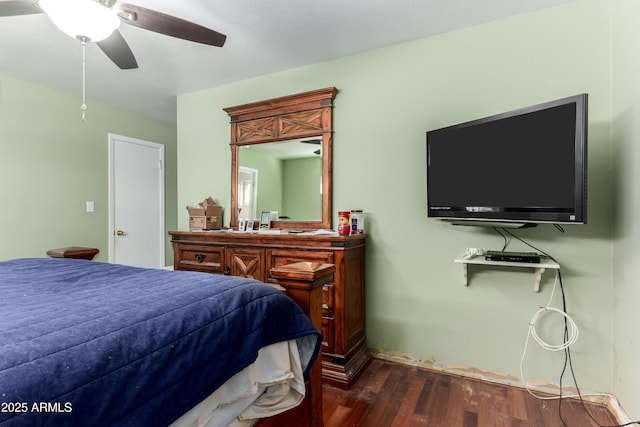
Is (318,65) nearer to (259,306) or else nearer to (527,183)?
(527,183)

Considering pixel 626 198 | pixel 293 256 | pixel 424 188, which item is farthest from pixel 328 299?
pixel 626 198

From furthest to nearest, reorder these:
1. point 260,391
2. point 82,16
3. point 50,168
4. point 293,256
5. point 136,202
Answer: point 136,202, point 50,168, point 293,256, point 82,16, point 260,391

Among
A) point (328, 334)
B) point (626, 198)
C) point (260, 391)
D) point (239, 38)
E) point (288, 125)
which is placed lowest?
point (328, 334)

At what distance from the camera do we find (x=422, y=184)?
233 cm

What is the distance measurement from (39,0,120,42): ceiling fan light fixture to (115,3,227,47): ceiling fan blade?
0.25ft

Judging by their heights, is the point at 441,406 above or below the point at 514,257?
below

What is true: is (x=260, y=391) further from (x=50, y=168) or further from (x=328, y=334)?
(x=50, y=168)

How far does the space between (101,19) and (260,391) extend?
5.42 ft

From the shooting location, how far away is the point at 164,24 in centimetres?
161

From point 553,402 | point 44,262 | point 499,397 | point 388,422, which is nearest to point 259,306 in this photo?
point 388,422

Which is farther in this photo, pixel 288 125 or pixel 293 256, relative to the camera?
pixel 288 125

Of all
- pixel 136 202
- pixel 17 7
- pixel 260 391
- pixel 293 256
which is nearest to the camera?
pixel 260 391

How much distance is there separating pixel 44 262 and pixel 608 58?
3271mm

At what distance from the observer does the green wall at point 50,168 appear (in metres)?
2.93
